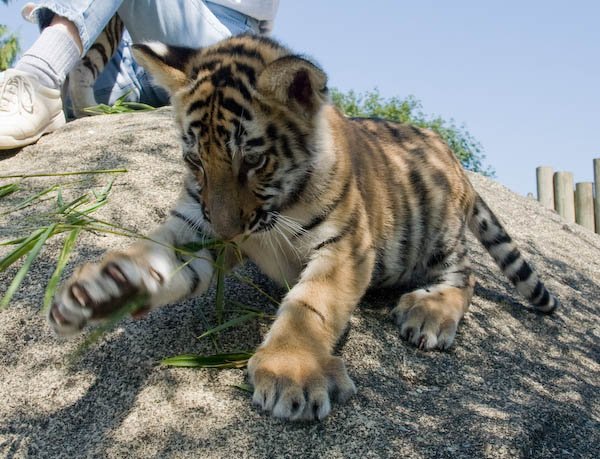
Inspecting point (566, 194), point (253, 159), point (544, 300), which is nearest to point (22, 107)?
point (253, 159)

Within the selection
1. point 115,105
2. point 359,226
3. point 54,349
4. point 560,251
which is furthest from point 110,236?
point 560,251

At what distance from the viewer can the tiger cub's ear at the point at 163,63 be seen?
2.31 meters

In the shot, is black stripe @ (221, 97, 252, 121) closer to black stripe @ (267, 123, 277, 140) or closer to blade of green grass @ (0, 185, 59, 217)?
black stripe @ (267, 123, 277, 140)

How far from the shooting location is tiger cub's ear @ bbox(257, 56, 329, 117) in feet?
6.77


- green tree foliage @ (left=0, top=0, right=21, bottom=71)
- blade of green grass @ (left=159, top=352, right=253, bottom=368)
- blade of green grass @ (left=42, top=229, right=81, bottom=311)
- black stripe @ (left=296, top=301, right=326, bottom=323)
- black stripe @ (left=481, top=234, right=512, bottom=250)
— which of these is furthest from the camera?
green tree foliage @ (left=0, top=0, right=21, bottom=71)

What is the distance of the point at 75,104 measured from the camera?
5.08m

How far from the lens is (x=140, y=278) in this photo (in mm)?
1909

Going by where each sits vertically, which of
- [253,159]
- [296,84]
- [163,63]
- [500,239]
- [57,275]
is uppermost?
[163,63]

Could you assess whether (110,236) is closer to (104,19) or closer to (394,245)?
(394,245)

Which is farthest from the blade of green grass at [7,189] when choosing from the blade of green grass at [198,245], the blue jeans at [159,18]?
the blade of green grass at [198,245]

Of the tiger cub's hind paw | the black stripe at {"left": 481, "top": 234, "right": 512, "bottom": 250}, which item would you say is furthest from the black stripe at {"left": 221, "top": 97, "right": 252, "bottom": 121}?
the black stripe at {"left": 481, "top": 234, "right": 512, "bottom": 250}

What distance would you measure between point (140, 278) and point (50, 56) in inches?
100

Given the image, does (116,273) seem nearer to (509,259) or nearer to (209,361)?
(209,361)

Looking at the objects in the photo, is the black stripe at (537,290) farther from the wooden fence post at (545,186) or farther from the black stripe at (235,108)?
the wooden fence post at (545,186)
